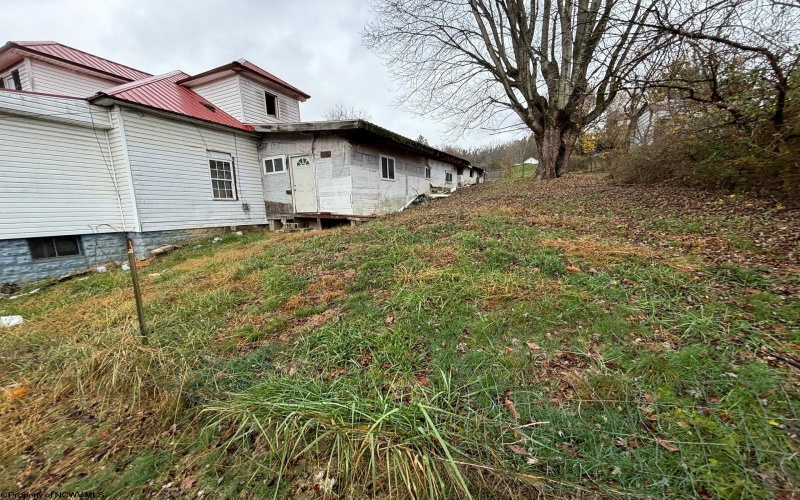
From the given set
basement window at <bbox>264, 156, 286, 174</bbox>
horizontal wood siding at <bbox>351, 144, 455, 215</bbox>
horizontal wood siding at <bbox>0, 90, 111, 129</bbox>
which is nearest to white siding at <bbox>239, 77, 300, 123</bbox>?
basement window at <bbox>264, 156, 286, 174</bbox>

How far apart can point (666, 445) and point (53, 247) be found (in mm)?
11125

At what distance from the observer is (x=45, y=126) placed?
6770 millimetres

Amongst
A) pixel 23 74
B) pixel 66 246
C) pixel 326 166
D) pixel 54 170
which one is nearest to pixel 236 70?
pixel 326 166

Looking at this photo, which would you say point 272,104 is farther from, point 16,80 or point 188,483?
point 188,483

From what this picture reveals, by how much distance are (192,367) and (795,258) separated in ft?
20.1

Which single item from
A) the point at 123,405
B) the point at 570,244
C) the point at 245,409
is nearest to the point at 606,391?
the point at 245,409

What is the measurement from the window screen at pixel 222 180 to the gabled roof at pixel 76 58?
636 centimetres

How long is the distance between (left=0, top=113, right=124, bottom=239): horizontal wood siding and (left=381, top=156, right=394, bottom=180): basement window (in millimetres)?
7608

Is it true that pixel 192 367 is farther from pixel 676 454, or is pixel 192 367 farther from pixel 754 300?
pixel 754 300

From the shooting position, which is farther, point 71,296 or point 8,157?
point 8,157

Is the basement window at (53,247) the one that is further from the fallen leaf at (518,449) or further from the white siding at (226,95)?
the fallen leaf at (518,449)

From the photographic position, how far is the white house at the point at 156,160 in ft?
22.0

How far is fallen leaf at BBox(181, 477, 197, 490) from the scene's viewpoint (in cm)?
168

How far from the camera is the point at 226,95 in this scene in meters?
10.9
